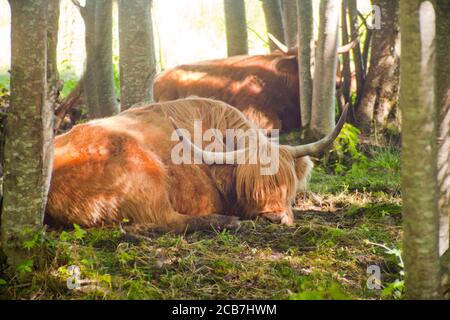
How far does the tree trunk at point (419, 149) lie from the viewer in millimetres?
2805

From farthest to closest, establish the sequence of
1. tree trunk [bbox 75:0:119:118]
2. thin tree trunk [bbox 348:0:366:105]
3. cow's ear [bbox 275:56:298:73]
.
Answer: cow's ear [bbox 275:56:298:73] < thin tree trunk [bbox 348:0:366:105] < tree trunk [bbox 75:0:119:118]

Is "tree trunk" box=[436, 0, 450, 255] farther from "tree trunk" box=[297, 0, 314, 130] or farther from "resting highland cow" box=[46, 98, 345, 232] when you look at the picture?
"tree trunk" box=[297, 0, 314, 130]

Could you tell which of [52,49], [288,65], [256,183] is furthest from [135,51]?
[52,49]

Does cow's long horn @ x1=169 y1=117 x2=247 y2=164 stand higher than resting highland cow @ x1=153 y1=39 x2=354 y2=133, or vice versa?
resting highland cow @ x1=153 y1=39 x2=354 y2=133

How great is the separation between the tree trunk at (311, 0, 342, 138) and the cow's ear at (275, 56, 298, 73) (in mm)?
1466

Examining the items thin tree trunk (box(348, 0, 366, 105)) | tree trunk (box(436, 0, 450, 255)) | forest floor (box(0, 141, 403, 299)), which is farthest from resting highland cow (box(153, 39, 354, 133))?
tree trunk (box(436, 0, 450, 255))

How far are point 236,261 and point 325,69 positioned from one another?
3504 millimetres

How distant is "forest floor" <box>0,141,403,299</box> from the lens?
11.6 ft

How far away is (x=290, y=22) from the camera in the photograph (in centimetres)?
868

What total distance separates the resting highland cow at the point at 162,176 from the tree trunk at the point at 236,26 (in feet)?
12.7

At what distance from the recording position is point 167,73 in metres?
9.31

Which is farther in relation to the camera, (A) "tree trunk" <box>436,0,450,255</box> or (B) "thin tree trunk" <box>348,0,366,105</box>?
(B) "thin tree trunk" <box>348,0,366,105</box>

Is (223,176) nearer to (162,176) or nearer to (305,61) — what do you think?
(162,176)
